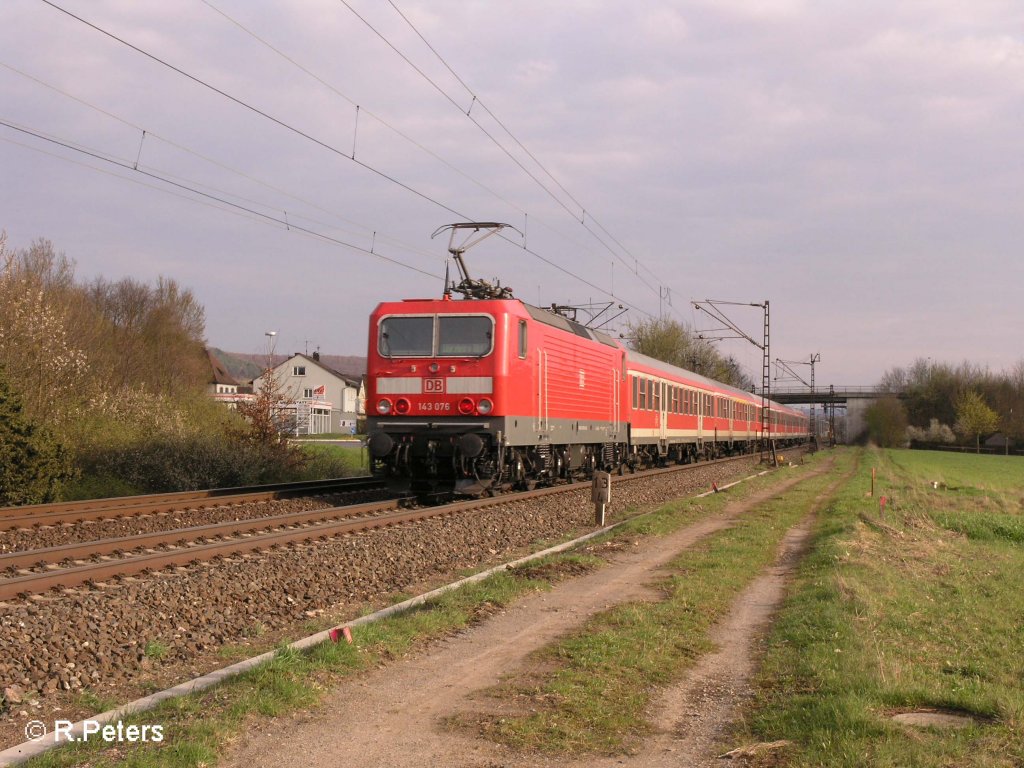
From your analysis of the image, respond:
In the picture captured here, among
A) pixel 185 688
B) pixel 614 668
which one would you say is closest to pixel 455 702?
pixel 614 668

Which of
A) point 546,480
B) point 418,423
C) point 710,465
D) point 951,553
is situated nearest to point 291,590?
point 418,423

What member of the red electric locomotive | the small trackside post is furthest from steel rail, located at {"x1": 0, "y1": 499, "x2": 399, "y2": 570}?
the small trackside post

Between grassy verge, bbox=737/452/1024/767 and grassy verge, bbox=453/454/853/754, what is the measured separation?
65 centimetres

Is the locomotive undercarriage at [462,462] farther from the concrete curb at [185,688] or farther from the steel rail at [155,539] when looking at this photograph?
the concrete curb at [185,688]

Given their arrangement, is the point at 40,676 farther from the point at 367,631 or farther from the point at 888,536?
the point at 888,536

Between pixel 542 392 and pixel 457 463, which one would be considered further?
pixel 542 392

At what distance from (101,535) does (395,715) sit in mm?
8408

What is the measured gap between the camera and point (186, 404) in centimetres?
2725

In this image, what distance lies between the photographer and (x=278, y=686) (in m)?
5.45

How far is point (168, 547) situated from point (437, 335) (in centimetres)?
666

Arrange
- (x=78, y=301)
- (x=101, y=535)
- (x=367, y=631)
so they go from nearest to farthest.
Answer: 1. (x=367, y=631)
2. (x=101, y=535)
3. (x=78, y=301)

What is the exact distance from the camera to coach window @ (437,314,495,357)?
52.9 ft

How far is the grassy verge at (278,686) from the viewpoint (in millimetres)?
4402

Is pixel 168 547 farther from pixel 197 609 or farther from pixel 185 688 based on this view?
pixel 185 688
